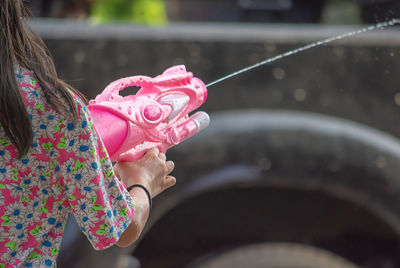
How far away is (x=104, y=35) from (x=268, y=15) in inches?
26.9

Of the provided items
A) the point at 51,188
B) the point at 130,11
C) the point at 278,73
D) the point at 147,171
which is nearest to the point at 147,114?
the point at 147,171

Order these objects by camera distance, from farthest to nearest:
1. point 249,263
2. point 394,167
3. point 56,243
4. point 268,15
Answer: point 268,15 < point 249,263 < point 394,167 < point 56,243

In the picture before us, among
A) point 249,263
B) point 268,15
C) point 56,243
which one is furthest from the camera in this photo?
point 268,15

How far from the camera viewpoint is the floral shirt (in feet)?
2.90

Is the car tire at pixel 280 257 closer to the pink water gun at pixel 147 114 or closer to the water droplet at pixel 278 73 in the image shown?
the water droplet at pixel 278 73

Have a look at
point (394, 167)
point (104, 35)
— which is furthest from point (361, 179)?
point (104, 35)

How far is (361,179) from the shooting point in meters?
2.24

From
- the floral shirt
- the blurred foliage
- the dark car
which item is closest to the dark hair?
the floral shirt

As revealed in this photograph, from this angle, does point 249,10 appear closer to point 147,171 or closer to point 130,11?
point 130,11

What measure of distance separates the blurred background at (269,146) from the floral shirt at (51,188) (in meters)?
1.21

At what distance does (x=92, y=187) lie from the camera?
0.92 metres

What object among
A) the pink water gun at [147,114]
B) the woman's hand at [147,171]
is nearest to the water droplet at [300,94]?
the pink water gun at [147,114]

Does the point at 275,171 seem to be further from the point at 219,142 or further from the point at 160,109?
the point at 160,109

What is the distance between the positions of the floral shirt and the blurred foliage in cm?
166
